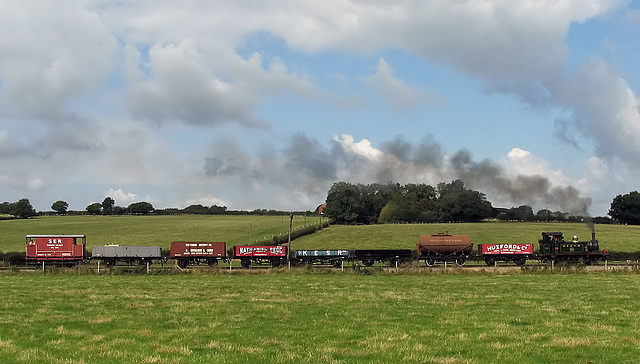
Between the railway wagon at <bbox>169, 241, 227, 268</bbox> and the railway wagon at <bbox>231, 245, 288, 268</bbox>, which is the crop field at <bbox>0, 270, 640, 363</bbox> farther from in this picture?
the railway wagon at <bbox>169, 241, 227, 268</bbox>

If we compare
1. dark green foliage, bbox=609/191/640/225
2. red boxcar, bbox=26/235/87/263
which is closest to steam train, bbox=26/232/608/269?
red boxcar, bbox=26/235/87/263

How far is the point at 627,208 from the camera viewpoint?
462 ft

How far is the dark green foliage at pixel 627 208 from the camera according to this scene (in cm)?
13925

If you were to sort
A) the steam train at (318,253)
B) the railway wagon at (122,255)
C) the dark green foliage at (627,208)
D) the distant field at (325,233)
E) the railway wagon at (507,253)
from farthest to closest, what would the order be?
the dark green foliage at (627,208) → the distant field at (325,233) → the railway wagon at (122,255) → the railway wagon at (507,253) → the steam train at (318,253)

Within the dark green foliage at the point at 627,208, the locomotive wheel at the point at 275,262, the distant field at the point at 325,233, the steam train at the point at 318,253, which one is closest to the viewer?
the steam train at the point at 318,253

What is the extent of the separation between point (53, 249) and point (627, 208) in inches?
5229

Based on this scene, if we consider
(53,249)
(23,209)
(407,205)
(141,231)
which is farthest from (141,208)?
(53,249)

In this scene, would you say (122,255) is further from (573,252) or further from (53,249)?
(573,252)

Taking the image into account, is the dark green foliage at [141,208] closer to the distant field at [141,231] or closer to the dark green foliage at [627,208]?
the distant field at [141,231]

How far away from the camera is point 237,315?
20766 millimetres

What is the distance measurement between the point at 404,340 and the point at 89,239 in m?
104

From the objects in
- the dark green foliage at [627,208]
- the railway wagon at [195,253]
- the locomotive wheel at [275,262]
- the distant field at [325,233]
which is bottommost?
the locomotive wheel at [275,262]

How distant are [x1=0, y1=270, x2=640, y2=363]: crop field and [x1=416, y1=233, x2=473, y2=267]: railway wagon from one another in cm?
3653

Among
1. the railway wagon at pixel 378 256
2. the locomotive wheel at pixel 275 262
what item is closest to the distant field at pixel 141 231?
the locomotive wheel at pixel 275 262
